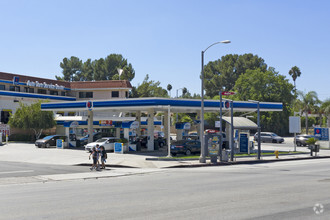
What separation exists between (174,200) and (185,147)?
22.6 metres

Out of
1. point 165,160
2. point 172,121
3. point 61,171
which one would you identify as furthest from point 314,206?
point 172,121

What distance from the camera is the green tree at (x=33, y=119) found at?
54812 mm

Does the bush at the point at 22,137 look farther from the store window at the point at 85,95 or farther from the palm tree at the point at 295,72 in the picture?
the palm tree at the point at 295,72

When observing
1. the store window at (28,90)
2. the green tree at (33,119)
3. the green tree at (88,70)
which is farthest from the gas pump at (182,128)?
the green tree at (88,70)

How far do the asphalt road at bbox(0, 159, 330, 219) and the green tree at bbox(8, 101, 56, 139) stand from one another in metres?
39.1

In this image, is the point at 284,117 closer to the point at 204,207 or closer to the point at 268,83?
the point at 268,83

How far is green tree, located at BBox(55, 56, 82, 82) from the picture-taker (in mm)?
116312

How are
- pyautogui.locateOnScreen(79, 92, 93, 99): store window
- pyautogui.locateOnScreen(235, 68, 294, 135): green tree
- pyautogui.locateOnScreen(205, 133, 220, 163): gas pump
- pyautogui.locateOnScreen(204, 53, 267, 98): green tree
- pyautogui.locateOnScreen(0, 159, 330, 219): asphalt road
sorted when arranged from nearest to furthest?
pyautogui.locateOnScreen(0, 159, 330, 219): asphalt road → pyautogui.locateOnScreen(205, 133, 220, 163): gas pump → pyautogui.locateOnScreen(79, 92, 93, 99): store window → pyautogui.locateOnScreen(235, 68, 294, 135): green tree → pyautogui.locateOnScreen(204, 53, 267, 98): green tree

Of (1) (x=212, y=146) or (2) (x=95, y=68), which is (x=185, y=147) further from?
(2) (x=95, y=68)

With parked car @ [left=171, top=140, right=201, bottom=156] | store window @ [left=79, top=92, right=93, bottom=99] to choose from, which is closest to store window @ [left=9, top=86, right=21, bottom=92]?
store window @ [left=79, top=92, right=93, bottom=99]

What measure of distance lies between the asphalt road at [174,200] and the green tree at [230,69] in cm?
9064

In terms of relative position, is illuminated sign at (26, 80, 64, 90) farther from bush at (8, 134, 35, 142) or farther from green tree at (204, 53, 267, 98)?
green tree at (204, 53, 267, 98)

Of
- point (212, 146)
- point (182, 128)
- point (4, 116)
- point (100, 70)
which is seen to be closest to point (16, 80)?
point (4, 116)

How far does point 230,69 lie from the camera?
350 ft
